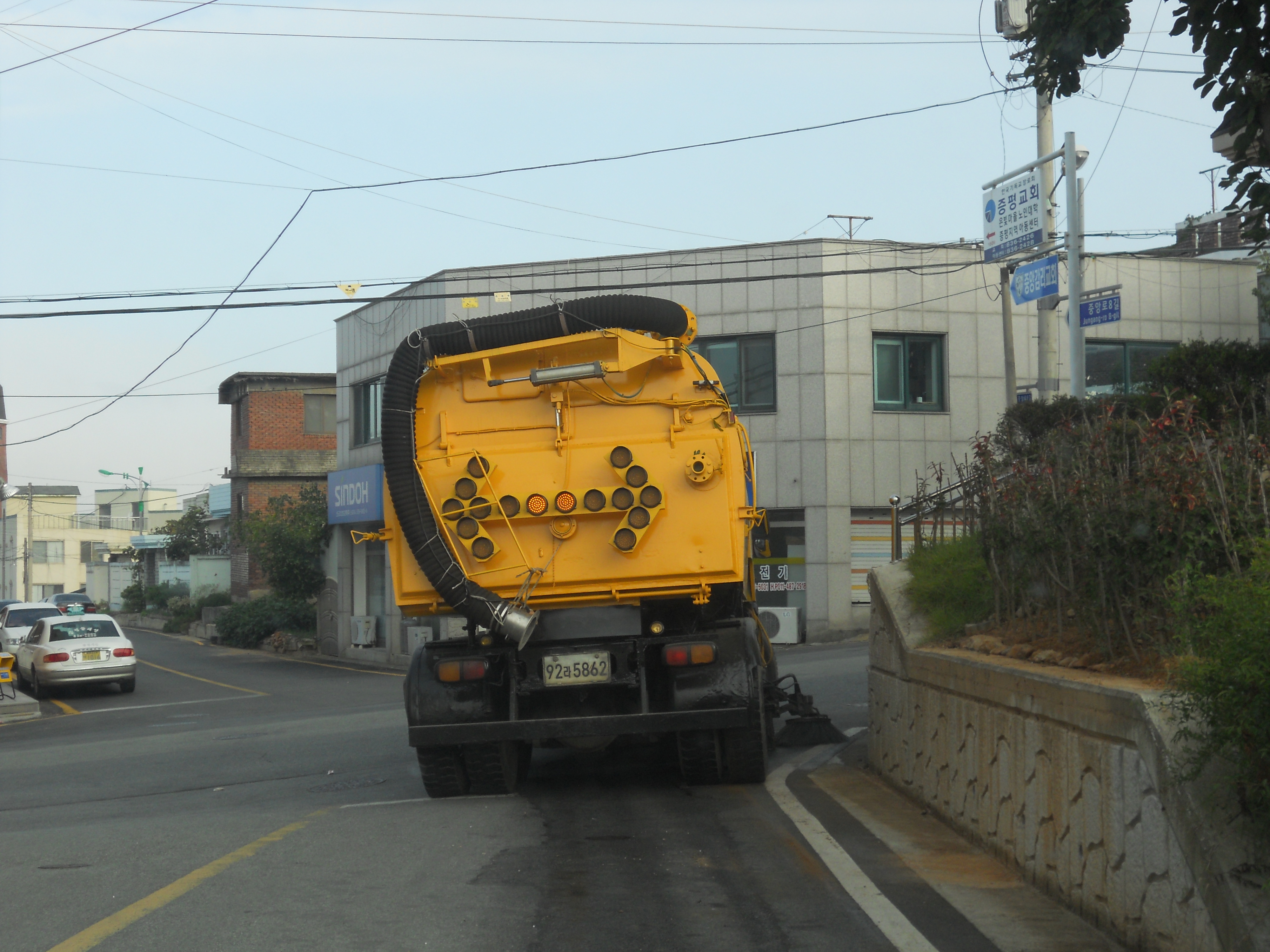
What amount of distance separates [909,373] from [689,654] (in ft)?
64.1

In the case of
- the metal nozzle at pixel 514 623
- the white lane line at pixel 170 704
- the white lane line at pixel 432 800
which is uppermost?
the metal nozzle at pixel 514 623

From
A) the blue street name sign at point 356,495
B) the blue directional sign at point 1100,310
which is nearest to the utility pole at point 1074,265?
the blue directional sign at point 1100,310

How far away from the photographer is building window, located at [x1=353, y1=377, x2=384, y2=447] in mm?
32500

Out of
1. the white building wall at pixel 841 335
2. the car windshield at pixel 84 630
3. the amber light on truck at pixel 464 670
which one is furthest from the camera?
the white building wall at pixel 841 335

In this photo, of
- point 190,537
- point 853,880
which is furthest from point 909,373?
point 190,537

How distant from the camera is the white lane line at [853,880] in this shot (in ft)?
18.0

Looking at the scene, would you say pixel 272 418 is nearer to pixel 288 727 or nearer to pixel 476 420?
pixel 288 727

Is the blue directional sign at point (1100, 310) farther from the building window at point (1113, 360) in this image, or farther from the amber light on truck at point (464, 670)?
the amber light on truck at point (464, 670)

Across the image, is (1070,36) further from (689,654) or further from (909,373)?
(909,373)

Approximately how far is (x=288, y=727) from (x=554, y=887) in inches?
442

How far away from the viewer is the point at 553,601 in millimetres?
9078

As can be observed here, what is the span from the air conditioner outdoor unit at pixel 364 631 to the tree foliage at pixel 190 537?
90.6 feet

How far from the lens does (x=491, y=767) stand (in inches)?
375

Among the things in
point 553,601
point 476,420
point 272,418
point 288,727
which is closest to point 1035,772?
point 553,601
